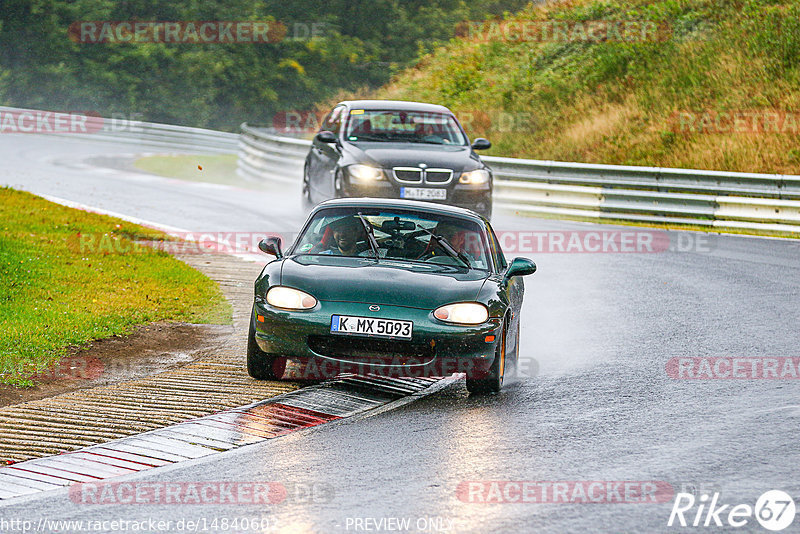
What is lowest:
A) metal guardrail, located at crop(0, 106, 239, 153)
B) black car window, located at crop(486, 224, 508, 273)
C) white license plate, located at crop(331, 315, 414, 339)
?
white license plate, located at crop(331, 315, 414, 339)

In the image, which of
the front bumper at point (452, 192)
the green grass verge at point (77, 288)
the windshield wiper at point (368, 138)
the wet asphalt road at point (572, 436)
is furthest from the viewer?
the windshield wiper at point (368, 138)

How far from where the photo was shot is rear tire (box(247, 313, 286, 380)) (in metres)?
8.64

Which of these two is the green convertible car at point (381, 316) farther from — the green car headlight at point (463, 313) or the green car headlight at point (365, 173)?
the green car headlight at point (365, 173)

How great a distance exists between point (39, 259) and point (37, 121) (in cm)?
2547

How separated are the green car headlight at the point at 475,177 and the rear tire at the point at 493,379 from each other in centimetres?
815

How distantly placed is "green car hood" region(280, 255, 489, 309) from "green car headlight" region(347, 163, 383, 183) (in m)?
7.34

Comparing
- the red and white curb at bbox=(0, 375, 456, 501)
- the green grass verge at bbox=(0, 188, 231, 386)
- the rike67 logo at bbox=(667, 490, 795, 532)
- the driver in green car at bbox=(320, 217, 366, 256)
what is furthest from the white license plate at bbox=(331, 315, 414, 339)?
the rike67 logo at bbox=(667, 490, 795, 532)

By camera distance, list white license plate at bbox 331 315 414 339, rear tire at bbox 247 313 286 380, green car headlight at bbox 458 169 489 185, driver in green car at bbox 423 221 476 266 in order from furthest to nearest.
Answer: green car headlight at bbox 458 169 489 185, driver in green car at bbox 423 221 476 266, rear tire at bbox 247 313 286 380, white license plate at bbox 331 315 414 339

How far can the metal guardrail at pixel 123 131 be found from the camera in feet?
121

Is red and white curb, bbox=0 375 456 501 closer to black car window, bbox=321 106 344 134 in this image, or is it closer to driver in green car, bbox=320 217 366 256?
driver in green car, bbox=320 217 366 256

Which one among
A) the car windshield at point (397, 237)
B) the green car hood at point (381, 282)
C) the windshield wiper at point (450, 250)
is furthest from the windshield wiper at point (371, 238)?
the windshield wiper at point (450, 250)

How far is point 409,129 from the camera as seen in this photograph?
58.2 ft

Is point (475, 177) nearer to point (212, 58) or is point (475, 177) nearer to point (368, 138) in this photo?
point (368, 138)

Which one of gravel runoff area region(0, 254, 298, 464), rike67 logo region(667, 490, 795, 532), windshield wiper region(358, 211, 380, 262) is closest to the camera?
rike67 logo region(667, 490, 795, 532)
